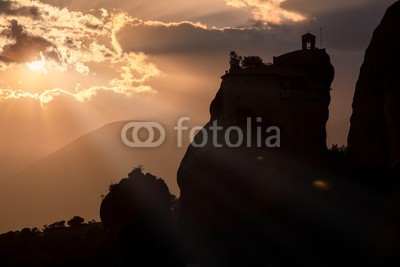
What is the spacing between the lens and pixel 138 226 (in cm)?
7806

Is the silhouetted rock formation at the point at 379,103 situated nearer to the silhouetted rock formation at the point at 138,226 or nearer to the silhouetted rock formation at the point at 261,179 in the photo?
the silhouetted rock formation at the point at 261,179

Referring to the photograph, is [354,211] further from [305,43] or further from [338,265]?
[305,43]

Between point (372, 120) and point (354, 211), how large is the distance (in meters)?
19.7

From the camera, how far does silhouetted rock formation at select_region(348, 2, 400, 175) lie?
8026cm

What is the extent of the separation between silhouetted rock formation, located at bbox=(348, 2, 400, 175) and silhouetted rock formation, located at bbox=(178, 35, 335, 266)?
212 inches

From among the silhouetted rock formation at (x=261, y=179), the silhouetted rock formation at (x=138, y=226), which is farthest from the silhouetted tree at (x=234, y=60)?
the silhouetted rock formation at (x=138, y=226)

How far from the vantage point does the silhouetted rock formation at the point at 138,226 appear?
7594 centimetres

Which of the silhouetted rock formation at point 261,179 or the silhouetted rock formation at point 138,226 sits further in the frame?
the silhouetted rock formation at point 138,226

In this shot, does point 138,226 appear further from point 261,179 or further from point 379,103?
point 379,103

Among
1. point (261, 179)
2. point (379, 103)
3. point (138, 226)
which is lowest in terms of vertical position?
point (138, 226)

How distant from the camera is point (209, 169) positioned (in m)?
84.2

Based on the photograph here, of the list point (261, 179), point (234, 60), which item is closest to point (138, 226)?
point (261, 179)

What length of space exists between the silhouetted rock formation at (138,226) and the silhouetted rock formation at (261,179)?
3827 mm

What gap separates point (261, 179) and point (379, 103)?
71.6ft
